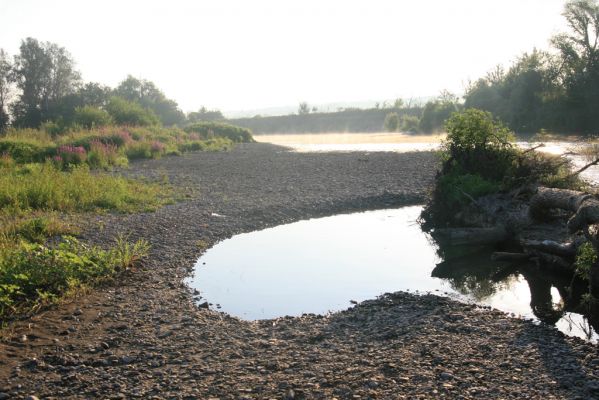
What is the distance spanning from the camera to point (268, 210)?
15688mm

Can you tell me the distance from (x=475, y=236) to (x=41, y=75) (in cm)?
5870

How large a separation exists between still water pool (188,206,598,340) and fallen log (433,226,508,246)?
371mm

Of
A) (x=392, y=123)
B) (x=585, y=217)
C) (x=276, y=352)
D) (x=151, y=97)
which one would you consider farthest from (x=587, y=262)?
(x=151, y=97)

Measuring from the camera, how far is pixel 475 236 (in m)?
12.2

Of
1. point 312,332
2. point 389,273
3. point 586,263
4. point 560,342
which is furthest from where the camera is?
point 389,273

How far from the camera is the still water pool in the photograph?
28.1ft

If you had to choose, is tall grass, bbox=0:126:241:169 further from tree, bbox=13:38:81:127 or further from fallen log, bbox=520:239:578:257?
tree, bbox=13:38:81:127

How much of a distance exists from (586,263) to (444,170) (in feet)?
25.2

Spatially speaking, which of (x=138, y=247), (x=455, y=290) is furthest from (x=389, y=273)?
(x=138, y=247)

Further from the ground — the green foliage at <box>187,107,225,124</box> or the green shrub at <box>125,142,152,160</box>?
the green foliage at <box>187,107,225,124</box>

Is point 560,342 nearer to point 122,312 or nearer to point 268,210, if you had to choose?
point 122,312

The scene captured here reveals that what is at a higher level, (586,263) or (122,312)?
(586,263)

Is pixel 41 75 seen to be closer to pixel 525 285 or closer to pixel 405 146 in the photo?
pixel 405 146

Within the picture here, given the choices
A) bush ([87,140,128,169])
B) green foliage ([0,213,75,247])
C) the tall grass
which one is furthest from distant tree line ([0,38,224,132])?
green foliage ([0,213,75,247])
